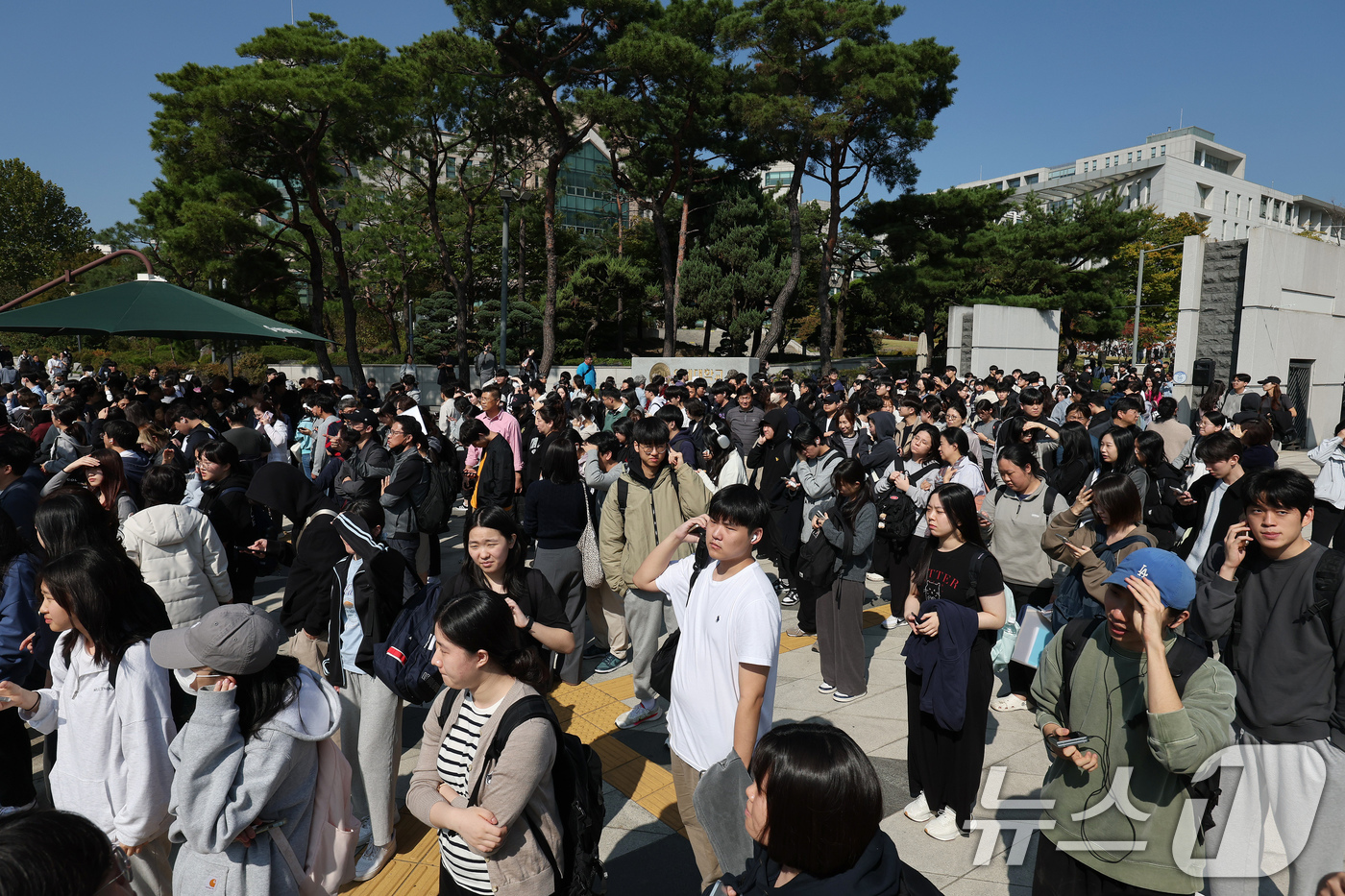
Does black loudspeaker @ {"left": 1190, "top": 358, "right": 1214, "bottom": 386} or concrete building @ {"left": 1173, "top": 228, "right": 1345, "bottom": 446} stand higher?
concrete building @ {"left": 1173, "top": 228, "right": 1345, "bottom": 446}

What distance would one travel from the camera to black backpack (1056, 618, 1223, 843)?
7.43ft

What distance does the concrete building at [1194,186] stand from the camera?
73.0 metres

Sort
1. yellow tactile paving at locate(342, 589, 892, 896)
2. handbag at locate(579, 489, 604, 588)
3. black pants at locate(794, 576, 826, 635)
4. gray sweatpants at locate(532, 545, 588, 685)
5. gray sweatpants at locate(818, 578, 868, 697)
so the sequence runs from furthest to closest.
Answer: black pants at locate(794, 576, 826, 635), handbag at locate(579, 489, 604, 588), gray sweatpants at locate(818, 578, 868, 697), gray sweatpants at locate(532, 545, 588, 685), yellow tactile paving at locate(342, 589, 892, 896)

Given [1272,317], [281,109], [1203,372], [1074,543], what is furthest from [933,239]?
[1074,543]

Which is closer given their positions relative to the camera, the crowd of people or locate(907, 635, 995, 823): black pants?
the crowd of people

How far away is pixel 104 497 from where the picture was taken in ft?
15.9

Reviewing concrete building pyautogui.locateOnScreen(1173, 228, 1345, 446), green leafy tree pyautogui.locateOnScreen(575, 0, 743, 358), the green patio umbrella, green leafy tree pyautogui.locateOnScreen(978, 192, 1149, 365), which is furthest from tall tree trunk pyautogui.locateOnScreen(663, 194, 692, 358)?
the green patio umbrella

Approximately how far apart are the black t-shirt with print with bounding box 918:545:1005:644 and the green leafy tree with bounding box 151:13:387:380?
19097 millimetres

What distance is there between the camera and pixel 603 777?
4.52 meters

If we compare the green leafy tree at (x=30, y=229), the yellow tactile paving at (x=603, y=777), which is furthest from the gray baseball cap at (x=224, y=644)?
the green leafy tree at (x=30, y=229)

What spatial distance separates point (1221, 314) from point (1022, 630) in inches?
505

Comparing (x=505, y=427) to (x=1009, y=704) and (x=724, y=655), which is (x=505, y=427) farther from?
(x=724, y=655)

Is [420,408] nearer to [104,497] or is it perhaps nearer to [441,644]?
[104,497]

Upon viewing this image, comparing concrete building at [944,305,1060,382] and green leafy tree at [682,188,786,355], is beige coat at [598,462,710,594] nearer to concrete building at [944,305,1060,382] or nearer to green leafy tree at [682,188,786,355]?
concrete building at [944,305,1060,382]
